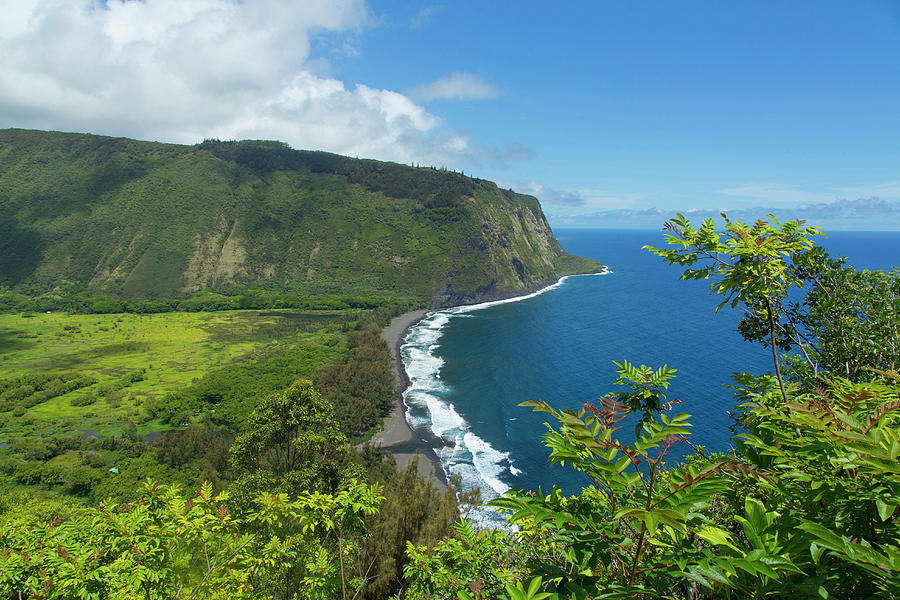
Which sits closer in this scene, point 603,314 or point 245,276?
point 603,314

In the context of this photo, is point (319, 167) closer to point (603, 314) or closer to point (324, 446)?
point (603, 314)

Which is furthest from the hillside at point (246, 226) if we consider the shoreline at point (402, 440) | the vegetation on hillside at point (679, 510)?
the vegetation on hillside at point (679, 510)

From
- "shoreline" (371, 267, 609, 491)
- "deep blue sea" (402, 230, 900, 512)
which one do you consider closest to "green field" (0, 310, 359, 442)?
"shoreline" (371, 267, 609, 491)

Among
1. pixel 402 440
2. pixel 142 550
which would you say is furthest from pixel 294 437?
pixel 402 440

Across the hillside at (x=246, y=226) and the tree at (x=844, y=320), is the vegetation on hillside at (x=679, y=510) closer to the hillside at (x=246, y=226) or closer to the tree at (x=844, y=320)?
the tree at (x=844, y=320)

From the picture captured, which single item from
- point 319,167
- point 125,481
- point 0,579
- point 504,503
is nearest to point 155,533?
point 0,579

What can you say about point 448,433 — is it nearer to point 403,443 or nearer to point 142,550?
point 403,443

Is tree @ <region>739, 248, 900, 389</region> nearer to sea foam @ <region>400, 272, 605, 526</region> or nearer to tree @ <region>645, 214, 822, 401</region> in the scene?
tree @ <region>645, 214, 822, 401</region>
